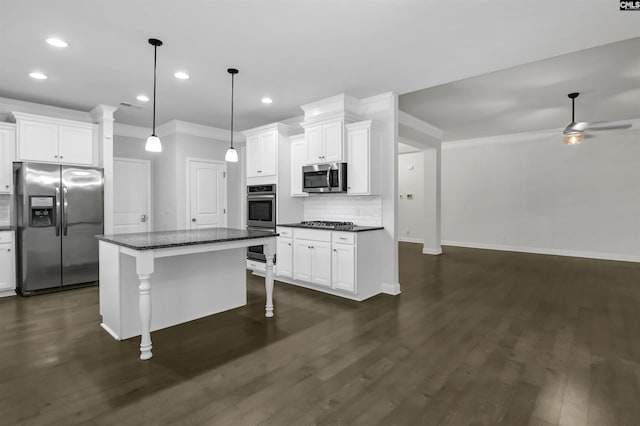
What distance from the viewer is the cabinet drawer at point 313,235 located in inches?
174

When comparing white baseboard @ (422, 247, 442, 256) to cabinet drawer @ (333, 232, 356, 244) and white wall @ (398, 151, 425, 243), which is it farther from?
cabinet drawer @ (333, 232, 356, 244)

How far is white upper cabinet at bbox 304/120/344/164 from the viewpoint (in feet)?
15.0

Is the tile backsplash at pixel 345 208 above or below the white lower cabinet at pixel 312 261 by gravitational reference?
above

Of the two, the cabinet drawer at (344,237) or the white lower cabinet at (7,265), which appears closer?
the cabinet drawer at (344,237)

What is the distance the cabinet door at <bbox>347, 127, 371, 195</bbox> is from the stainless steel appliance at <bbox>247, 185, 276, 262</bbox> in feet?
4.72

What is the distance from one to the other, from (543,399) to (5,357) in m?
4.02

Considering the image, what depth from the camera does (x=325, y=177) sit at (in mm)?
4703

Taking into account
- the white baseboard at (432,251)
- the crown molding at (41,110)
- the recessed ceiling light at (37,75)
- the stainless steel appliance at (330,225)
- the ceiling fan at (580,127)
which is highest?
the recessed ceiling light at (37,75)

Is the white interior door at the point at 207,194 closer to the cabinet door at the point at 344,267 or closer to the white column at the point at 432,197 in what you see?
the cabinet door at the point at 344,267

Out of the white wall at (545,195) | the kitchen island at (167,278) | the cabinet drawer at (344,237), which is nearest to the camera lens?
the kitchen island at (167,278)

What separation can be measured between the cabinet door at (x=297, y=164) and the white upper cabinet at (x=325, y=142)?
8.6 inches

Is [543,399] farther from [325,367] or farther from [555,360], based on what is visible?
[325,367]

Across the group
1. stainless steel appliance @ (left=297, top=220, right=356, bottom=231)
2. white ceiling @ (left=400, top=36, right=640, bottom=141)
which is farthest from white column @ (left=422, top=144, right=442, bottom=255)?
stainless steel appliance @ (left=297, top=220, right=356, bottom=231)

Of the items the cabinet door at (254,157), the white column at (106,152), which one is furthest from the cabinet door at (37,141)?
the cabinet door at (254,157)
